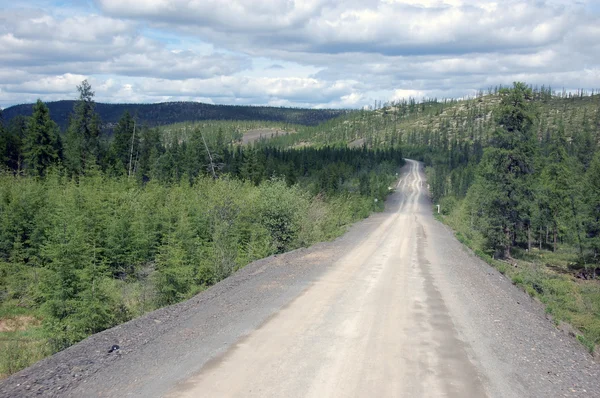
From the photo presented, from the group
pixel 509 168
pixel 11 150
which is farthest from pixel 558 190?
pixel 11 150

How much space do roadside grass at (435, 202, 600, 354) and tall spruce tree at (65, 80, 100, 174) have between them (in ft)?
142

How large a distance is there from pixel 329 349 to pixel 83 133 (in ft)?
192

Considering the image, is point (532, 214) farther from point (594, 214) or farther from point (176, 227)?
point (176, 227)

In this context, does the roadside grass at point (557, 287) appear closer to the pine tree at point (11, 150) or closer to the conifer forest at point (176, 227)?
the conifer forest at point (176, 227)

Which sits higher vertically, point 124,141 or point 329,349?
point 124,141

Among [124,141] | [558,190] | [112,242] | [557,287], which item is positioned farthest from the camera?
[124,141]

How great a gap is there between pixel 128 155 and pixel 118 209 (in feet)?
131

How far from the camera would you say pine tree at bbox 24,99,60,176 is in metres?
53.8

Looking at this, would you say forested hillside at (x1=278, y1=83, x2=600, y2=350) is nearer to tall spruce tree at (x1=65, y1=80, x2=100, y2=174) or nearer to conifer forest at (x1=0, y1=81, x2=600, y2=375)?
conifer forest at (x1=0, y1=81, x2=600, y2=375)

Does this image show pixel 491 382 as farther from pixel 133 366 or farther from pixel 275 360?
pixel 133 366

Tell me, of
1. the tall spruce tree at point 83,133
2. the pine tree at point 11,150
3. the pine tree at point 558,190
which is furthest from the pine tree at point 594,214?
the pine tree at point 11,150

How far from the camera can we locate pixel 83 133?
60.4 metres

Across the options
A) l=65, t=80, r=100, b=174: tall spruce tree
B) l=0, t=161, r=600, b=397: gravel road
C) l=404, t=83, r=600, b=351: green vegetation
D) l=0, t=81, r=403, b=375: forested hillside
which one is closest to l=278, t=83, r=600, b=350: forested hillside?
l=404, t=83, r=600, b=351: green vegetation

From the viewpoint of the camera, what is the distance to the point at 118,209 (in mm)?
35188
